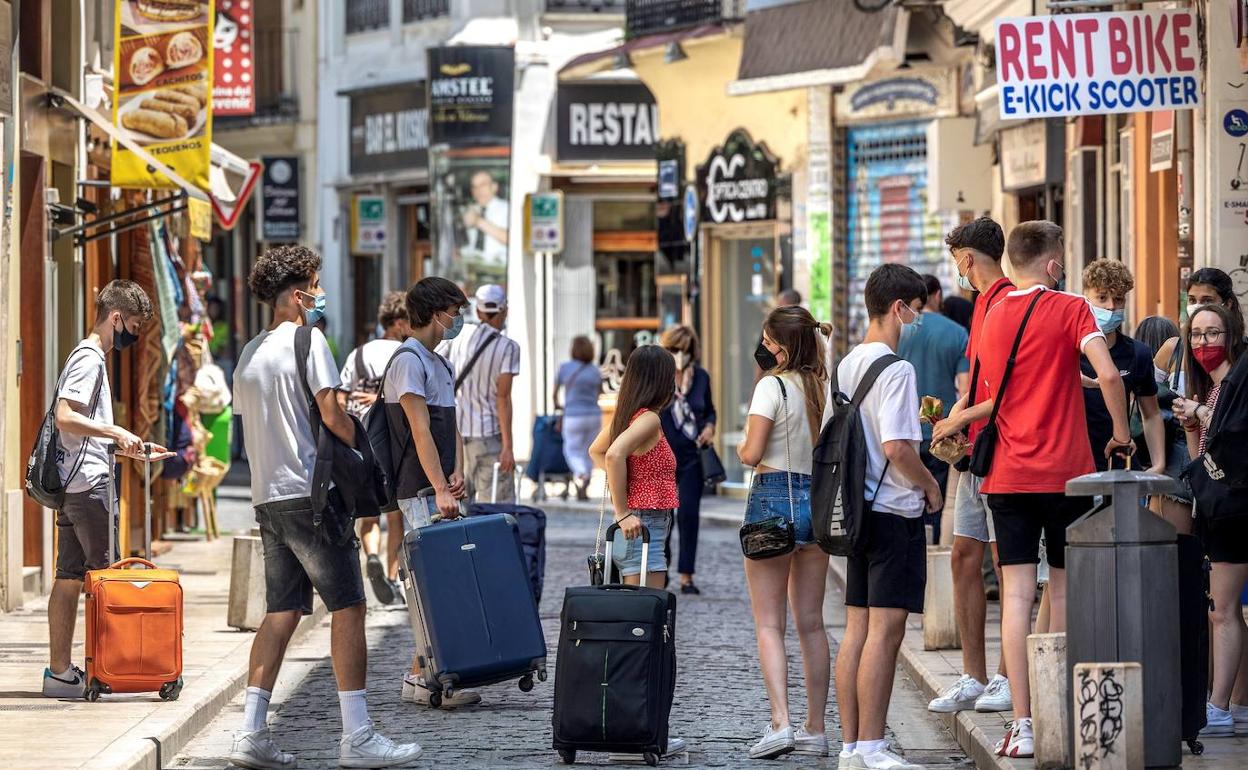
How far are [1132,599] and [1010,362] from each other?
3.34 feet

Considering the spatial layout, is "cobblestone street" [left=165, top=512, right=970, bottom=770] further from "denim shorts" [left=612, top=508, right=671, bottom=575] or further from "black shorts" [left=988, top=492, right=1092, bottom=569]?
"black shorts" [left=988, top=492, right=1092, bottom=569]

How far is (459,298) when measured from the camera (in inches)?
422

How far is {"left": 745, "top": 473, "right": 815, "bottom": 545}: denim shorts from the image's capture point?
909 cm

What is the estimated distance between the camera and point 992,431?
8594 millimetres

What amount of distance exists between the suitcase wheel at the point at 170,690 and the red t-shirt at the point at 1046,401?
3.93 metres

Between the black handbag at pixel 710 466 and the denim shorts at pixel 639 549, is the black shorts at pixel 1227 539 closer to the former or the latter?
the denim shorts at pixel 639 549

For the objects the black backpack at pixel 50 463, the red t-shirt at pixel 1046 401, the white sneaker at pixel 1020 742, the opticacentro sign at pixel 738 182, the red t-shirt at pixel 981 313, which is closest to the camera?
the red t-shirt at pixel 1046 401

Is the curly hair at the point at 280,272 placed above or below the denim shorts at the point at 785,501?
above

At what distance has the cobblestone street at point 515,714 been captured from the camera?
9422 mm

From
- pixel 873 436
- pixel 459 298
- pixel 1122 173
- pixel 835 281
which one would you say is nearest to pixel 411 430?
pixel 459 298

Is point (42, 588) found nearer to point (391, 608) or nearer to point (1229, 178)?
point (391, 608)

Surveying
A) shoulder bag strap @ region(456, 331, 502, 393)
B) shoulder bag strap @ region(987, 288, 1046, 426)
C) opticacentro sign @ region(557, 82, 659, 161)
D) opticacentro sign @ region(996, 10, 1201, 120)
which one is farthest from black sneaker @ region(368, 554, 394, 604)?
opticacentro sign @ region(557, 82, 659, 161)

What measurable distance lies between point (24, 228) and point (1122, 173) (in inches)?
315

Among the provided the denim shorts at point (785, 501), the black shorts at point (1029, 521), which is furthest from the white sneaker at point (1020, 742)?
the denim shorts at point (785, 501)
